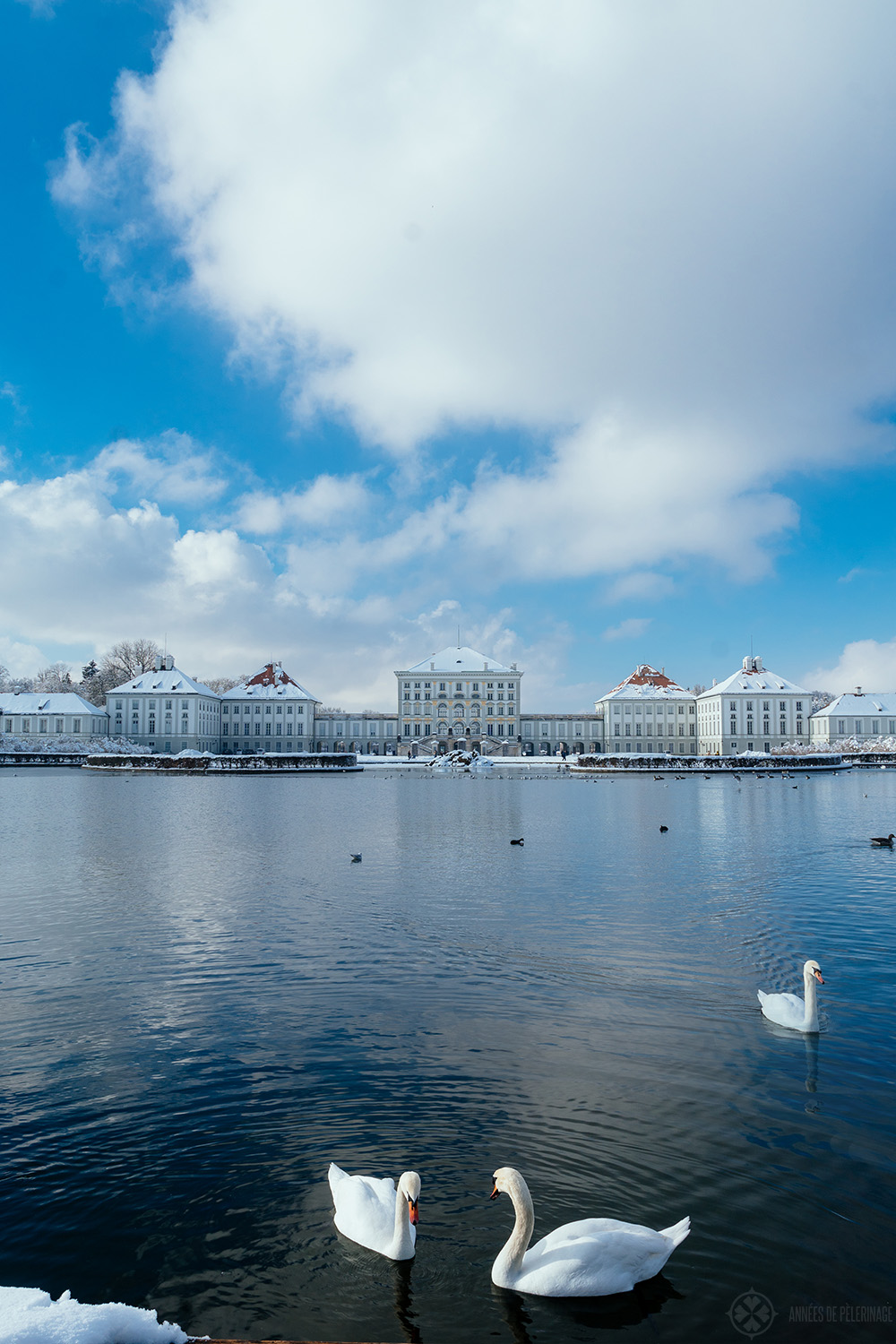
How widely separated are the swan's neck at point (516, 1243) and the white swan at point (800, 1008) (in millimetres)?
4916

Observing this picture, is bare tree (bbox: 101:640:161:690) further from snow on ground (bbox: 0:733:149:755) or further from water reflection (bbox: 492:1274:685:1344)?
water reflection (bbox: 492:1274:685:1344)

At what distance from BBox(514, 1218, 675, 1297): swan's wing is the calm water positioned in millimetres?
111

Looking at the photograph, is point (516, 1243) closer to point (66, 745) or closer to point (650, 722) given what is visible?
point (66, 745)

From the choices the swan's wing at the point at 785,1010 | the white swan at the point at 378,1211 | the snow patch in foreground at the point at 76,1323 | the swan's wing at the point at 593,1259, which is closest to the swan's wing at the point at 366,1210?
the white swan at the point at 378,1211

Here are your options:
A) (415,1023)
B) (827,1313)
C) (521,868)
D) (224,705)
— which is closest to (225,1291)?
(827,1313)

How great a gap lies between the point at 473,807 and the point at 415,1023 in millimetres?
29972

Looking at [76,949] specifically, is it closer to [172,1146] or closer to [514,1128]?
[172,1146]

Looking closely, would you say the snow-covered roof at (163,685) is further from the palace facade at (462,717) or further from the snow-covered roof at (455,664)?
the snow-covered roof at (455,664)

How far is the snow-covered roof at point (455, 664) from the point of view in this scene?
127 m

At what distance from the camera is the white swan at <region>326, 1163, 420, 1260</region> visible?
5.08 meters

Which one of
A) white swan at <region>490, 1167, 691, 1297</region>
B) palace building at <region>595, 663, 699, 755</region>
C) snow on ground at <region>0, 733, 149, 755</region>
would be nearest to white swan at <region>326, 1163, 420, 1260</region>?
Result: white swan at <region>490, 1167, 691, 1297</region>

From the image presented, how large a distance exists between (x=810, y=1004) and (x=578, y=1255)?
4930mm

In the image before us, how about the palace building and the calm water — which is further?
the palace building

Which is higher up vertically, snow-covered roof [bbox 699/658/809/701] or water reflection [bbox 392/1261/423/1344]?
snow-covered roof [bbox 699/658/809/701]
